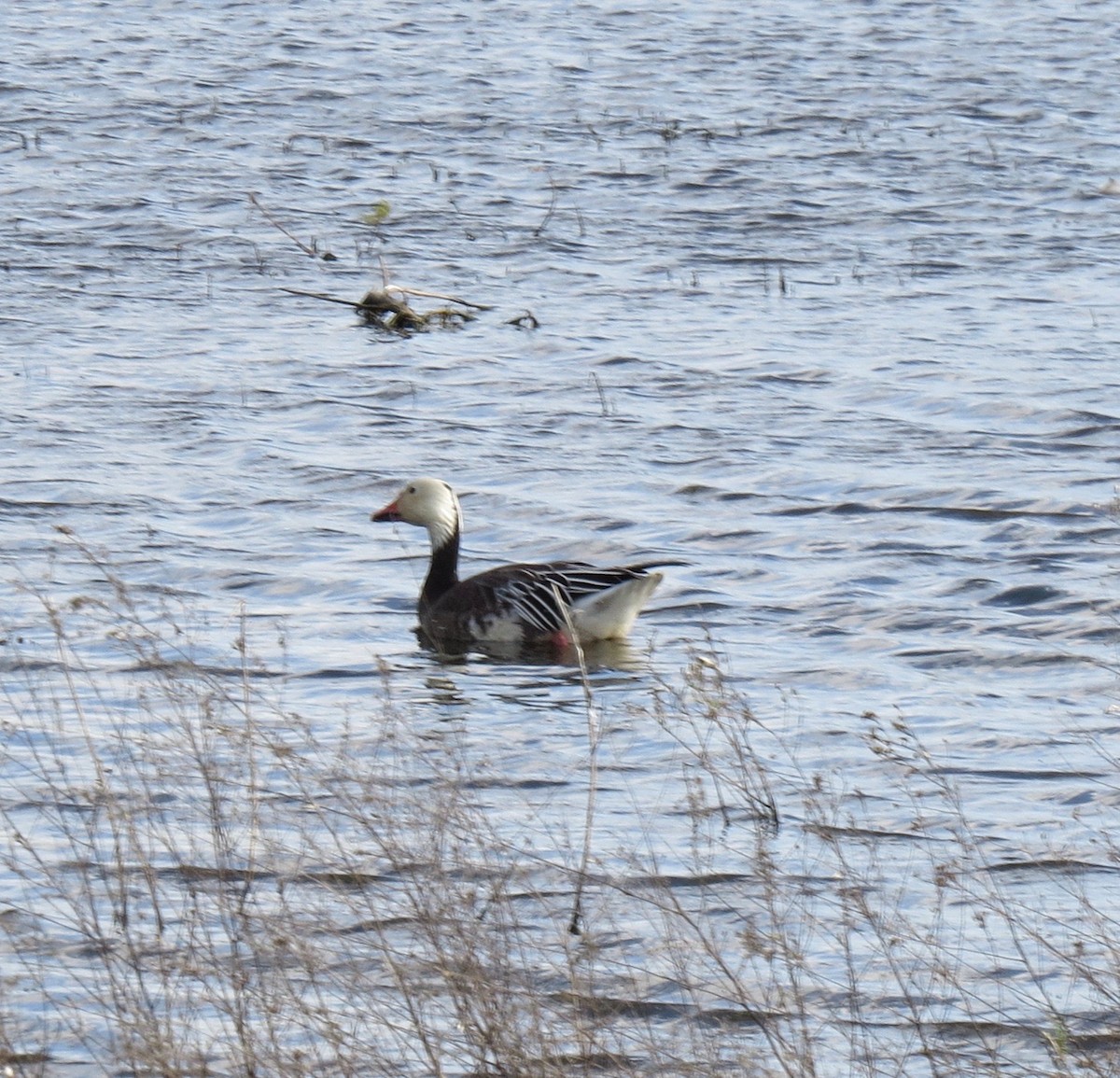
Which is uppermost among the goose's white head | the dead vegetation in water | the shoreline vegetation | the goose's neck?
the shoreline vegetation

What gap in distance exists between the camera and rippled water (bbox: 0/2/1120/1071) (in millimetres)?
9383

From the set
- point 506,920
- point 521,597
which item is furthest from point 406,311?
point 506,920

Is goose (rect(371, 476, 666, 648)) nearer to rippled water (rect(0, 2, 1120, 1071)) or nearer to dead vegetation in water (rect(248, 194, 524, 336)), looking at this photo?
rippled water (rect(0, 2, 1120, 1071))

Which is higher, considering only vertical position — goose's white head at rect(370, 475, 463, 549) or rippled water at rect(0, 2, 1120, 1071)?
goose's white head at rect(370, 475, 463, 549)

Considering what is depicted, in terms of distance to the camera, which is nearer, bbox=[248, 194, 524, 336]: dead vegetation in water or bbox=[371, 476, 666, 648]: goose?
bbox=[371, 476, 666, 648]: goose

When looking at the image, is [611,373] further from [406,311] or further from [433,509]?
[433,509]

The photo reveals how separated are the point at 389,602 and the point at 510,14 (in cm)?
2236

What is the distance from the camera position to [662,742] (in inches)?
331

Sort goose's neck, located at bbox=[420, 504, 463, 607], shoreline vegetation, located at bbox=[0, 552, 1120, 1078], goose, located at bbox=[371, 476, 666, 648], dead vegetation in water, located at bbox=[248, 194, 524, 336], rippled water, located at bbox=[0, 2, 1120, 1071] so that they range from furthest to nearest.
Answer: dead vegetation in water, located at bbox=[248, 194, 524, 336] → goose's neck, located at bbox=[420, 504, 463, 607] → goose, located at bbox=[371, 476, 666, 648] → rippled water, located at bbox=[0, 2, 1120, 1071] → shoreline vegetation, located at bbox=[0, 552, 1120, 1078]

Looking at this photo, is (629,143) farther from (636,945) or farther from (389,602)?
(636,945)

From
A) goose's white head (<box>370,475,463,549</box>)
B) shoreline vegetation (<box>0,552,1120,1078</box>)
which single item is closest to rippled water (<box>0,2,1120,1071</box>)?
shoreline vegetation (<box>0,552,1120,1078</box>)

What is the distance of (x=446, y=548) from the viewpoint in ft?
36.3

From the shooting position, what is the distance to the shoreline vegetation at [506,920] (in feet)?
16.6

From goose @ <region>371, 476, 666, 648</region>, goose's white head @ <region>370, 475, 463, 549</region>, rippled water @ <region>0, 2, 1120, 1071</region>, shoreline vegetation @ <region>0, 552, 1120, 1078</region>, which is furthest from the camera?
goose's white head @ <region>370, 475, 463, 549</region>
